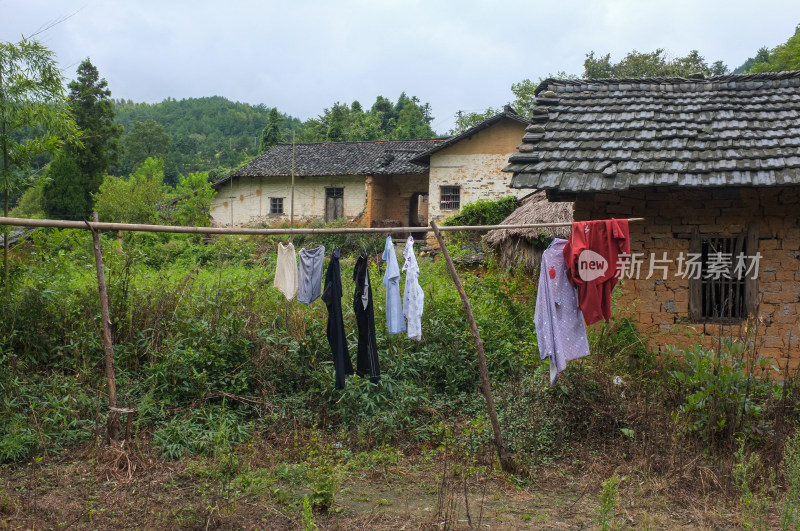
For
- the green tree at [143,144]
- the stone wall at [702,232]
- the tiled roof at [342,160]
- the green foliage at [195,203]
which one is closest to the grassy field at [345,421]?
the stone wall at [702,232]

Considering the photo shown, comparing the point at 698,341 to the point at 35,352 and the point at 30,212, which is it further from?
the point at 30,212

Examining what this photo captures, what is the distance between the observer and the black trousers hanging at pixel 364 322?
581 cm

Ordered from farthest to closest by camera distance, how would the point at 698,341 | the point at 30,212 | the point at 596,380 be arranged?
1. the point at 30,212
2. the point at 698,341
3. the point at 596,380

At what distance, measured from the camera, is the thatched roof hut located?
410 inches

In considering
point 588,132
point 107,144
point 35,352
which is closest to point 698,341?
point 588,132

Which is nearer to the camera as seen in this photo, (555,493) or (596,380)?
(555,493)

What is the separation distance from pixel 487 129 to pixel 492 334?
13974mm

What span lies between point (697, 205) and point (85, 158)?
2286cm

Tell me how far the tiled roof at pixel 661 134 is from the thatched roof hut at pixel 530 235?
1.82 metres

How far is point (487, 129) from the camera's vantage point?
20672 mm

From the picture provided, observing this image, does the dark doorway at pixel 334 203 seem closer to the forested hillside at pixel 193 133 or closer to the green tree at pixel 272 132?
the green tree at pixel 272 132

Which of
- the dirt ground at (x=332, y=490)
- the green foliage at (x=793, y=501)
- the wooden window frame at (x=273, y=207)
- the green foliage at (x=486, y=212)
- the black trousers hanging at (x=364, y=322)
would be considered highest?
the wooden window frame at (x=273, y=207)

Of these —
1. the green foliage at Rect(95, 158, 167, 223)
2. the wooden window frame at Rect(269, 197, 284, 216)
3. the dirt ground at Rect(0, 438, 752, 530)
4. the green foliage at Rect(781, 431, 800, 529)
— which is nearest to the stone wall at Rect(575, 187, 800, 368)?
the dirt ground at Rect(0, 438, 752, 530)

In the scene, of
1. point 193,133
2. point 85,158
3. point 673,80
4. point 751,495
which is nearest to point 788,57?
point 673,80
